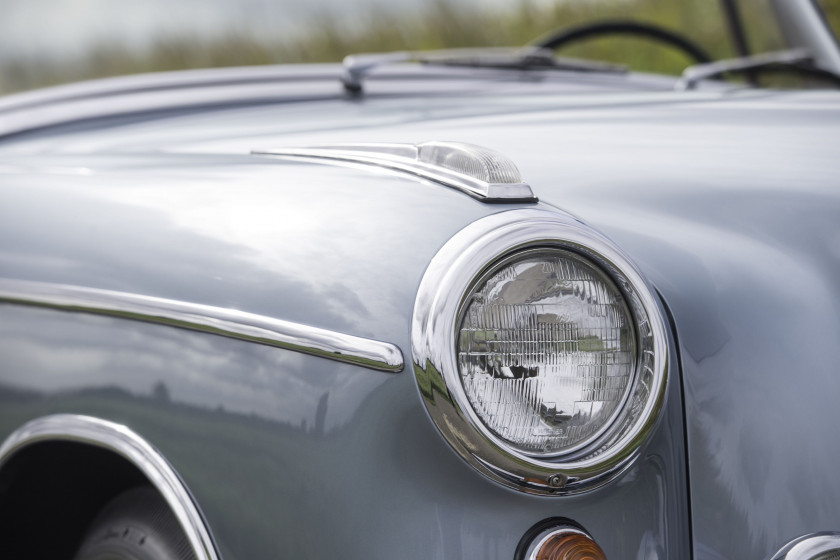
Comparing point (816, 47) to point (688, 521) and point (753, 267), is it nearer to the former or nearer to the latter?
point (753, 267)

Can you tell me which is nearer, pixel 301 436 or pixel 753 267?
pixel 301 436

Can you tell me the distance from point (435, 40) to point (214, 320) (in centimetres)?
154

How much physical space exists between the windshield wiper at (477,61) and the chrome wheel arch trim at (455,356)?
4.26 feet

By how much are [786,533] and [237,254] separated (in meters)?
0.71

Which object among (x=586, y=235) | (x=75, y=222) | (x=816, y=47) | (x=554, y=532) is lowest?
(x=554, y=532)

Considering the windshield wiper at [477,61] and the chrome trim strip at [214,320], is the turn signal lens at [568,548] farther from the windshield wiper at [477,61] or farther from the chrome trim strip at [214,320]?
the windshield wiper at [477,61]

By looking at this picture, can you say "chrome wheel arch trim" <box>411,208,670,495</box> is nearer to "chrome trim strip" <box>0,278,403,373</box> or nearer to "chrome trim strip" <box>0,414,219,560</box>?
"chrome trim strip" <box>0,278,403,373</box>

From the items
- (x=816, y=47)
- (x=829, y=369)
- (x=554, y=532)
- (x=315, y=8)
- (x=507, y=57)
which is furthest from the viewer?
(x=816, y=47)

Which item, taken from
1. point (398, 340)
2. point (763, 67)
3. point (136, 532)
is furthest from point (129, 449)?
point (763, 67)

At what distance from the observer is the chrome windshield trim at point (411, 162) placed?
1.20m

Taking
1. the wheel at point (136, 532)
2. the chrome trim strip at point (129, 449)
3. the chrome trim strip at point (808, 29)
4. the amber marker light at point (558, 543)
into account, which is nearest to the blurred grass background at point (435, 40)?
the chrome trim strip at point (808, 29)

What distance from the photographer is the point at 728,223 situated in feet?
4.26

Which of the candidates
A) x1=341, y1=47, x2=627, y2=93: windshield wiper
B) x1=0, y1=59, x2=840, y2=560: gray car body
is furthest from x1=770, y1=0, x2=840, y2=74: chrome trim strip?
x1=0, y1=59, x2=840, y2=560: gray car body

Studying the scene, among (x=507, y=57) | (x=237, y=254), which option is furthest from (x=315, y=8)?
(x=237, y=254)
